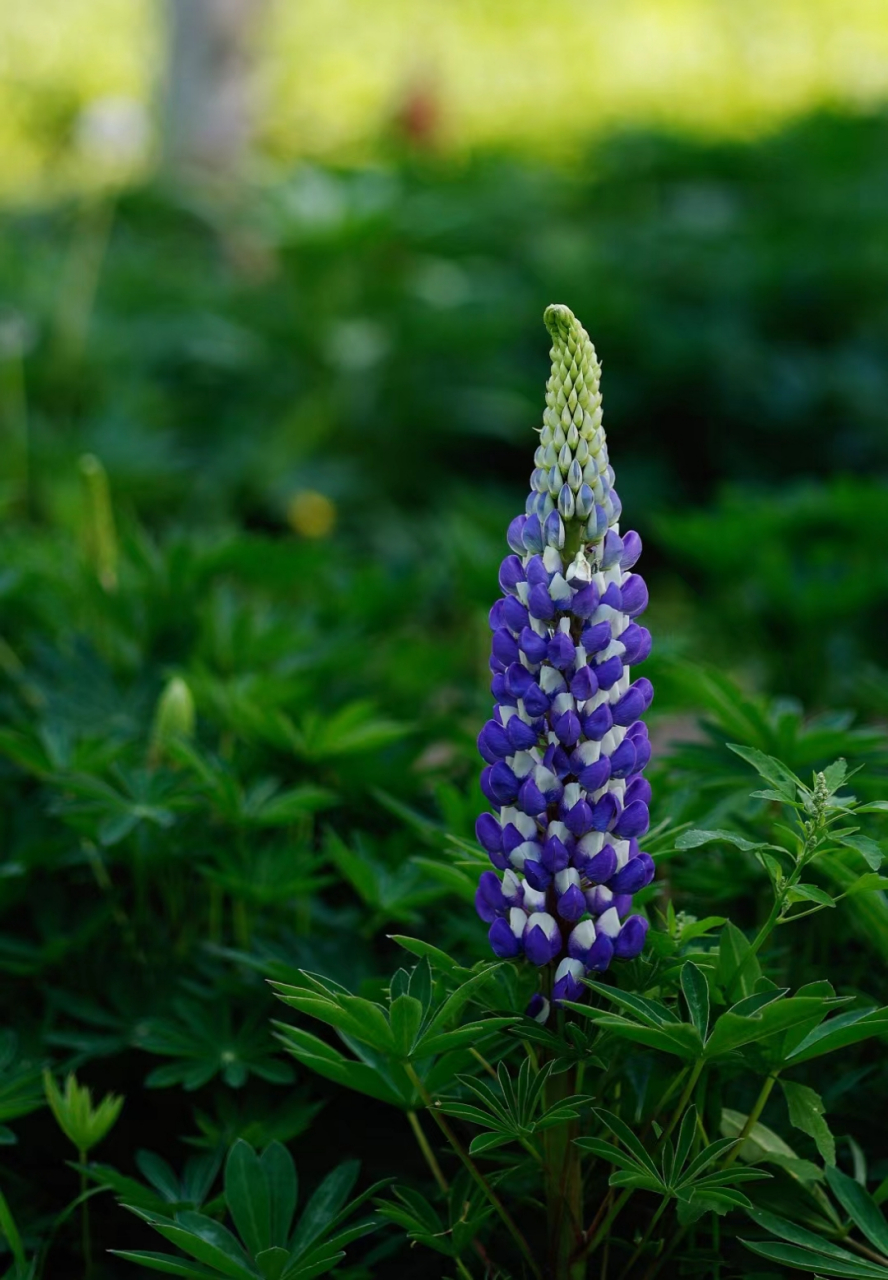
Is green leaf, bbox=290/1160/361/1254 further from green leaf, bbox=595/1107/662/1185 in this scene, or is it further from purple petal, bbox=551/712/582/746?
purple petal, bbox=551/712/582/746

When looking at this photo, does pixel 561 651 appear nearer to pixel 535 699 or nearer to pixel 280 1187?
pixel 535 699

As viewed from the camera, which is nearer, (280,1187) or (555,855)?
(555,855)

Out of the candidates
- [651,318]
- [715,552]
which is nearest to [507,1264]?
[715,552]

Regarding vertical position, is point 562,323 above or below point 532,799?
above

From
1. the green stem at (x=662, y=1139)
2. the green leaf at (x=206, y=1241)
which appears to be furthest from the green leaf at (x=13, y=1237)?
the green stem at (x=662, y=1139)

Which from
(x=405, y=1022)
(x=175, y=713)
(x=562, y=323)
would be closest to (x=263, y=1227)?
(x=405, y=1022)

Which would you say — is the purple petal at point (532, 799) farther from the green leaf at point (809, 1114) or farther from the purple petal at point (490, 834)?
the green leaf at point (809, 1114)

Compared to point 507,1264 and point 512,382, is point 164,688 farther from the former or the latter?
point 512,382
